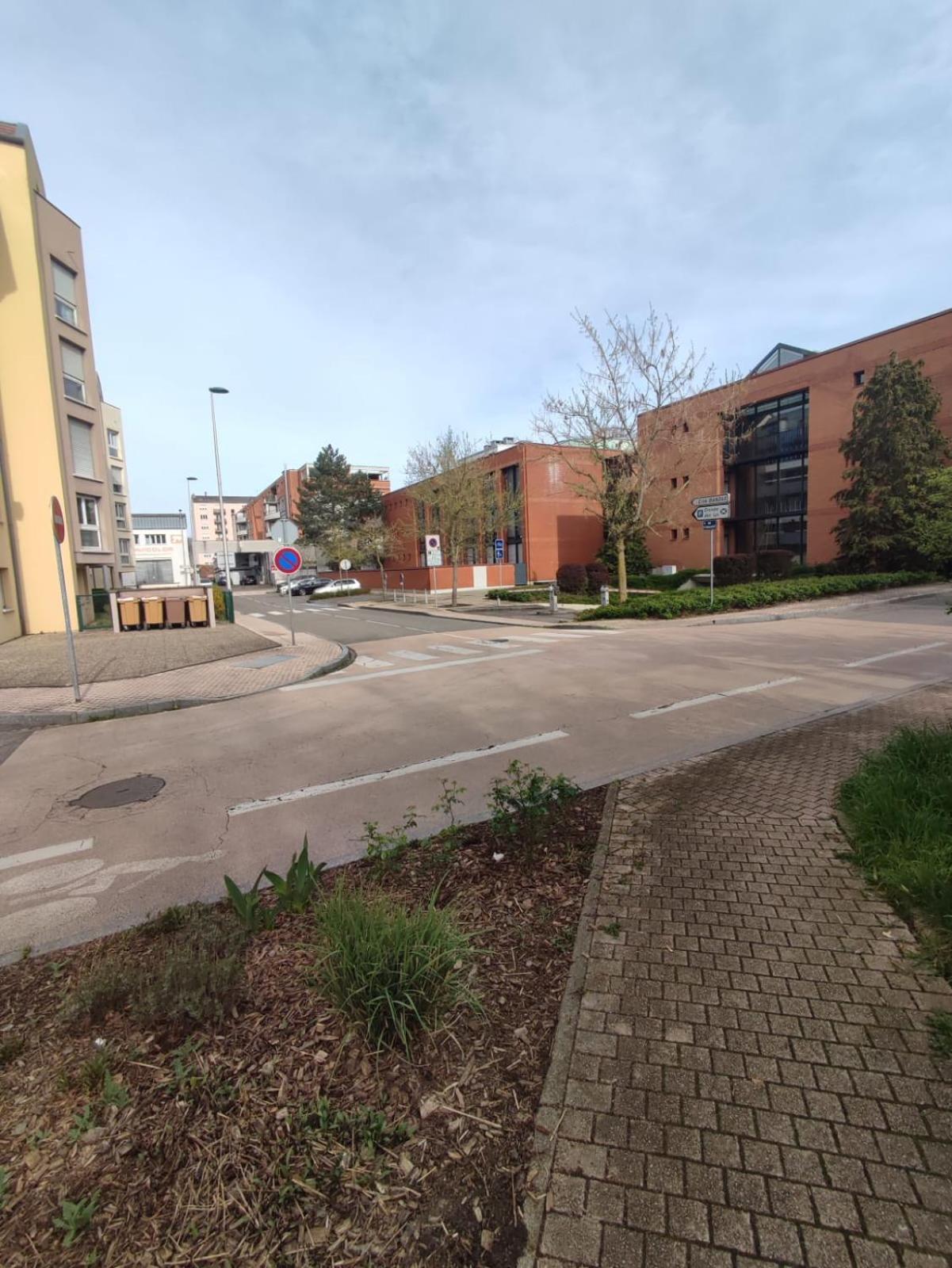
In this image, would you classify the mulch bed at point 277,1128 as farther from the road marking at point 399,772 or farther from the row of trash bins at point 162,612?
the row of trash bins at point 162,612

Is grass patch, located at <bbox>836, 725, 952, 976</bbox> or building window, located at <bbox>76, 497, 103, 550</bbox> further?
building window, located at <bbox>76, 497, 103, 550</bbox>

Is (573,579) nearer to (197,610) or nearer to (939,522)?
(197,610)

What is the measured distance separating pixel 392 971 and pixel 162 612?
21.8 meters

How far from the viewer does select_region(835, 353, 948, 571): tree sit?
2770 cm

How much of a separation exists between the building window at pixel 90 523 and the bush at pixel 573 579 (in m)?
23.9

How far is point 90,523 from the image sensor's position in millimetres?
21969

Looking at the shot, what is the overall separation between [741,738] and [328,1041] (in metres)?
5.29

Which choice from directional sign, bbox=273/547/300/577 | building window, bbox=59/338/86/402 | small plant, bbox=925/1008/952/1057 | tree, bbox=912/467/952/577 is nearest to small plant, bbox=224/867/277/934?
small plant, bbox=925/1008/952/1057

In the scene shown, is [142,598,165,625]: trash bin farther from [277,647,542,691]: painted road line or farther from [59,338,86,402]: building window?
[277,647,542,691]: painted road line

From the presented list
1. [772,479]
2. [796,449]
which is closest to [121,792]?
[796,449]

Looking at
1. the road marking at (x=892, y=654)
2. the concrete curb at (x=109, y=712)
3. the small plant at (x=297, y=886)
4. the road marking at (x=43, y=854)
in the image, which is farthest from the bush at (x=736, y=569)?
the small plant at (x=297, y=886)

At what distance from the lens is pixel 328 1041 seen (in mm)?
2406

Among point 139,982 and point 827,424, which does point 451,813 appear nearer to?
point 139,982

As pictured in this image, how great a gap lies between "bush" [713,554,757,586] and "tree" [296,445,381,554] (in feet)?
136
